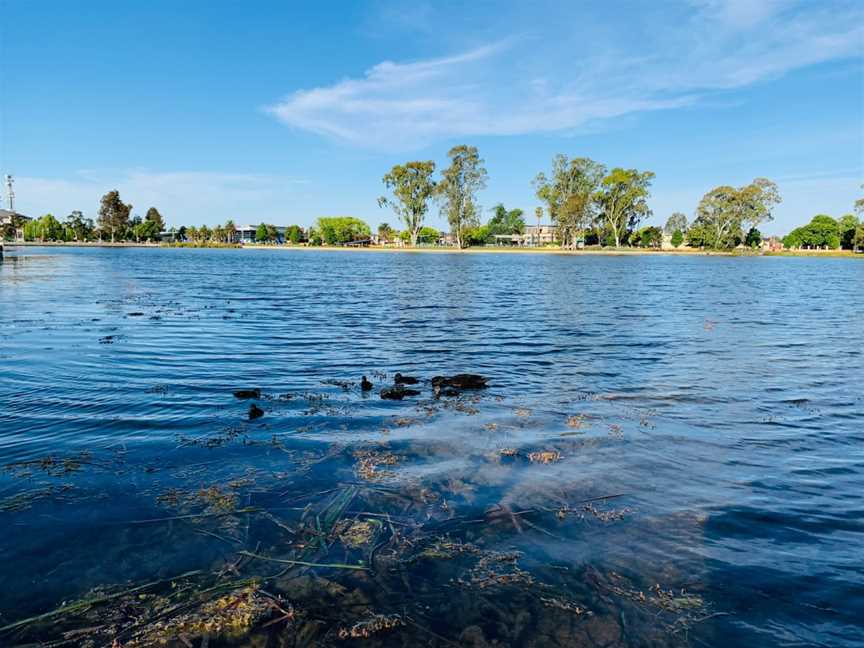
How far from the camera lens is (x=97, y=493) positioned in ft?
22.1

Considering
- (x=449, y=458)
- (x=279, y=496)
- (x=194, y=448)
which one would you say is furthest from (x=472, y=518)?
(x=194, y=448)

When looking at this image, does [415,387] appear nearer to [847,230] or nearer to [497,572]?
[497,572]

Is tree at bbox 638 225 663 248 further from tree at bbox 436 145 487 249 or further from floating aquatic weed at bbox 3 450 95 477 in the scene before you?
floating aquatic weed at bbox 3 450 95 477

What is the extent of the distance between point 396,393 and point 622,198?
154 m

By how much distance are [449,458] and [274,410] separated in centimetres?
413

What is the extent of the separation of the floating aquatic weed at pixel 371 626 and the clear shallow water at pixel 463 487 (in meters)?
0.07

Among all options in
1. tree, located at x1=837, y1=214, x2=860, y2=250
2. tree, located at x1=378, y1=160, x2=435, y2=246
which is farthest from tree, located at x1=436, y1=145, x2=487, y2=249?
tree, located at x1=837, y1=214, x2=860, y2=250

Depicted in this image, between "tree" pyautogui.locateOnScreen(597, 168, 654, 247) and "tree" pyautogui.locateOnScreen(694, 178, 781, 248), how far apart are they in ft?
A: 57.9

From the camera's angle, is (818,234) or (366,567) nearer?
(366,567)

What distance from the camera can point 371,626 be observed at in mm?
4445

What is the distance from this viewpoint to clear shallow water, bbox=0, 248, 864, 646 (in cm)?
476

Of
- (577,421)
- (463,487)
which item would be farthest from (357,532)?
(577,421)

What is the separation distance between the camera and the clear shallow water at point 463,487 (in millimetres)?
4762

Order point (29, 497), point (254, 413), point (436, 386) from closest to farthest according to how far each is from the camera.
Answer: point (29, 497)
point (254, 413)
point (436, 386)
